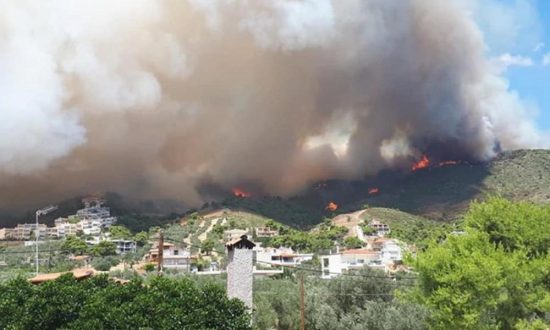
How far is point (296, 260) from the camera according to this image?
276ft

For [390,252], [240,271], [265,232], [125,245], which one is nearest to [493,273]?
[240,271]

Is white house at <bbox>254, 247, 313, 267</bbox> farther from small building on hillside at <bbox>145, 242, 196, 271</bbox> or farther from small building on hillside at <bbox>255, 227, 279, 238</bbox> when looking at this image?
small building on hillside at <bbox>255, 227, 279, 238</bbox>

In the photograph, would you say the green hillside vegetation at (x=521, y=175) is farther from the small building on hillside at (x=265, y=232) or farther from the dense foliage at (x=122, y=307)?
the dense foliage at (x=122, y=307)

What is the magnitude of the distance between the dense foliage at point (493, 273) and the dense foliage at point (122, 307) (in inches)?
281

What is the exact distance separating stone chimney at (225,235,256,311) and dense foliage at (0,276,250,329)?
3.04 ft

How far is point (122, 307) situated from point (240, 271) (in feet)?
12.6

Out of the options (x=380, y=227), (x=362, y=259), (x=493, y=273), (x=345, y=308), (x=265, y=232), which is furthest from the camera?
(x=380, y=227)

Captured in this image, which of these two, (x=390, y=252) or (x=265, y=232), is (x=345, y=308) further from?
(x=265, y=232)

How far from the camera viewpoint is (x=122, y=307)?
14.9m

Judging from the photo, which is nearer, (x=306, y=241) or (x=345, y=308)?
(x=345, y=308)

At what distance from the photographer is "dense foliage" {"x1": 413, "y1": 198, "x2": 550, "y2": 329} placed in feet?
59.1

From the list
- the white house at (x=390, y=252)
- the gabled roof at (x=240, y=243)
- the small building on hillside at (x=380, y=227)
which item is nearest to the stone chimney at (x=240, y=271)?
the gabled roof at (x=240, y=243)

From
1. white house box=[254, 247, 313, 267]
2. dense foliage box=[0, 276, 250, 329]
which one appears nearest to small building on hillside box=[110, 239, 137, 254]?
white house box=[254, 247, 313, 267]

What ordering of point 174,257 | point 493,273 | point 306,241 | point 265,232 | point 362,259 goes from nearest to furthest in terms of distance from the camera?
point 493,273 → point 362,259 → point 174,257 → point 306,241 → point 265,232
